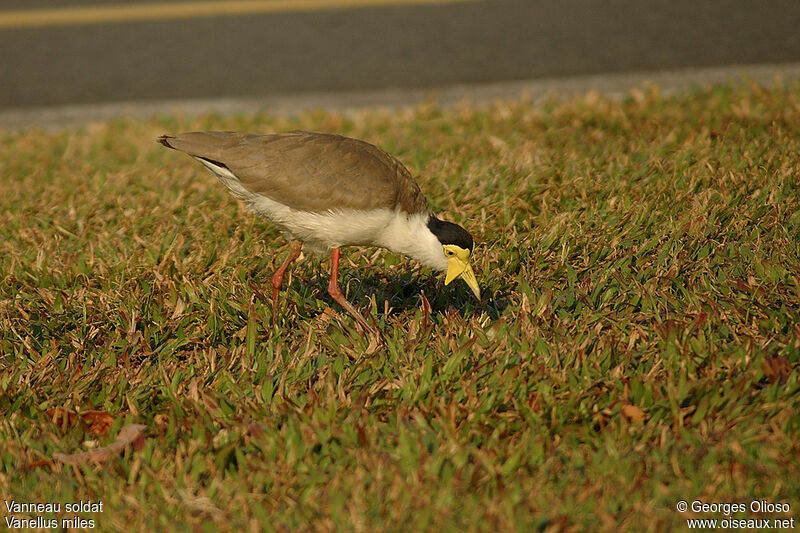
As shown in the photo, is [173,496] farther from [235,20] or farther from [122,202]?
[235,20]

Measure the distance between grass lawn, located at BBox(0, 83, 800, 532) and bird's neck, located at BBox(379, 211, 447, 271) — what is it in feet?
0.88

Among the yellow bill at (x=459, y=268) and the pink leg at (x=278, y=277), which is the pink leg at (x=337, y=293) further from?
the yellow bill at (x=459, y=268)

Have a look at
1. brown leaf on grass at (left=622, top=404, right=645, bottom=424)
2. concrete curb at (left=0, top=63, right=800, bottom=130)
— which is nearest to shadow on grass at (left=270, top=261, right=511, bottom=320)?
brown leaf on grass at (left=622, top=404, right=645, bottom=424)

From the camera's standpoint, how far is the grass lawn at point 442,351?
2.96m

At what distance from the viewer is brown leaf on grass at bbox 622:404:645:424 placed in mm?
3301

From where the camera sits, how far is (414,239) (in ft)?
13.4

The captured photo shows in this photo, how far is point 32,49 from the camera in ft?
27.9

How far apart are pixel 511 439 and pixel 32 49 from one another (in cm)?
702

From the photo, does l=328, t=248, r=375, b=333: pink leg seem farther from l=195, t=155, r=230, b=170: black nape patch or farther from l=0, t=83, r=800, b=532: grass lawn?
l=195, t=155, r=230, b=170: black nape patch

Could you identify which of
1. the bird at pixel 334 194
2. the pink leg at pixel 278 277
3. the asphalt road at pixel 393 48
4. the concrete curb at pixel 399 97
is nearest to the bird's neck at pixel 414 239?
the bird at pixel 334 194

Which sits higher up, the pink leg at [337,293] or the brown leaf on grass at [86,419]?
the pink leg at [337,293]

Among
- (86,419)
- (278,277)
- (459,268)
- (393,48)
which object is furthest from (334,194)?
(393,48)

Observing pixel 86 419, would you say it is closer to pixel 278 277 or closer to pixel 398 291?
pixel 278 277

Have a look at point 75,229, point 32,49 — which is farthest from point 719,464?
point 32,49
